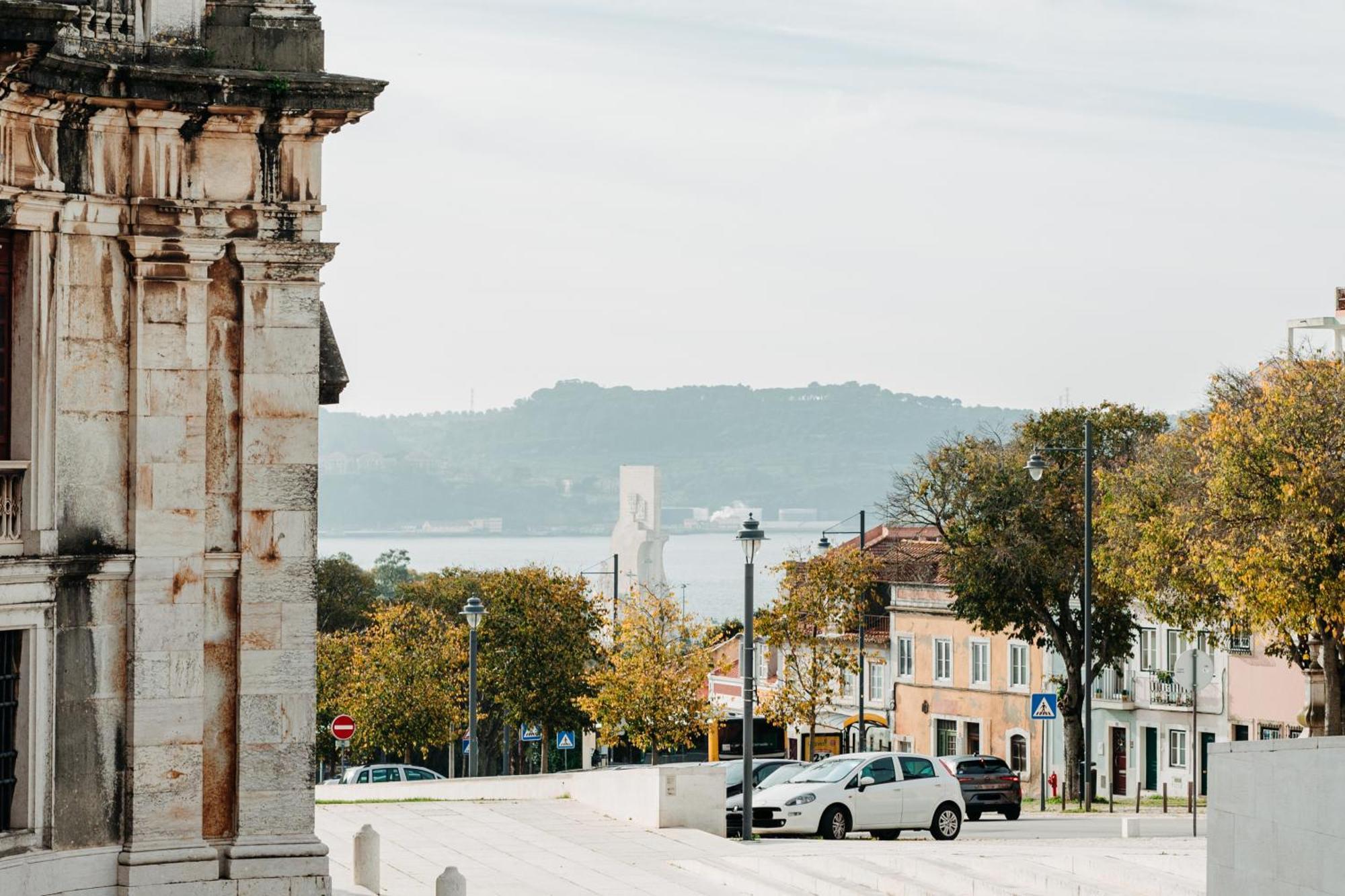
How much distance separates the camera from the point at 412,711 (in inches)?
2477

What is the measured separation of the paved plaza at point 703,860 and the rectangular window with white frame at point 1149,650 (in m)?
34.2

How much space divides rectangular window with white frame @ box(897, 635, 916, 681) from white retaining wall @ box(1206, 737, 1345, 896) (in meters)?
52.7

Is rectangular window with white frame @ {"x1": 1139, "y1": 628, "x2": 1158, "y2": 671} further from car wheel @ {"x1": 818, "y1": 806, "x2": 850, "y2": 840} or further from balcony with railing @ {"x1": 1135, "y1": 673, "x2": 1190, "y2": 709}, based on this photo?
car wheel @ {"x1": 818, "y1": 806, "x2": 850, "y2": 840}

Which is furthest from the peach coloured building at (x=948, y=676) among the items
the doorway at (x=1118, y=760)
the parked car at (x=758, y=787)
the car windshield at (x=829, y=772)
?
the car windshield at (x=829, y=772)

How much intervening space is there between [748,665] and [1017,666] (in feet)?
123

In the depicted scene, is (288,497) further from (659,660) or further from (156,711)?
(659,660)

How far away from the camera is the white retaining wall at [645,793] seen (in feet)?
94.2

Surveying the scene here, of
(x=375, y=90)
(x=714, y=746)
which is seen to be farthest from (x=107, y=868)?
(x=714, y=746)

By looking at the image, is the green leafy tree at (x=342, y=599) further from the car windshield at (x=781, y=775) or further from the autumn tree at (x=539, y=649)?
the car windshield at (x=781, y=775)

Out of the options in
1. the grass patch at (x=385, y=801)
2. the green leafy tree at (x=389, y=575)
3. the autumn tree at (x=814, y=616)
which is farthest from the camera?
the green leafy tree at (x=389, y=575)

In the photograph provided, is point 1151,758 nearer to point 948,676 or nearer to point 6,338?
point 948,676

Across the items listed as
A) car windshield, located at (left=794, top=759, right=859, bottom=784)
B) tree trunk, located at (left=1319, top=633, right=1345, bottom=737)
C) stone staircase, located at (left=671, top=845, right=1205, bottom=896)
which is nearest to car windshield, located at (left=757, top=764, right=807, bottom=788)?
car windshield, located at (left=794, top=759, right=859, bottom=784)

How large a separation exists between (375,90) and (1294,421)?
26.7 m

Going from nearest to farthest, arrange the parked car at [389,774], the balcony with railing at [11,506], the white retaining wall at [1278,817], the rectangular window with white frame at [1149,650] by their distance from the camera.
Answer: the white retaining wall at [1278,817] < the balcony with railing at [11,506] < the parked car at [389,774] < the rectangular window with white frame at [1149,650]
